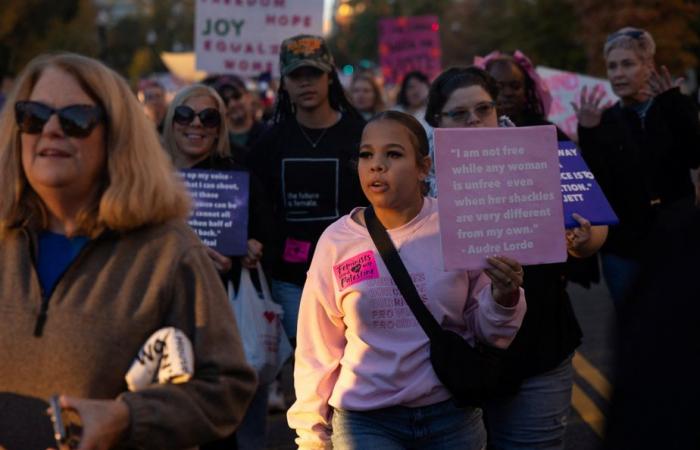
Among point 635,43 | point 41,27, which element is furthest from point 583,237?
point 41,27

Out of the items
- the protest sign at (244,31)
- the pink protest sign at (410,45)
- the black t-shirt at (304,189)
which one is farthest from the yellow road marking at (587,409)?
the pink protest sign at (410,45)

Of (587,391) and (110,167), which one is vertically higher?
(110,167)

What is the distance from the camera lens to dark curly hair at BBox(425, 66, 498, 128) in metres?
5.03

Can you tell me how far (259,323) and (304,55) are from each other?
1499 mm

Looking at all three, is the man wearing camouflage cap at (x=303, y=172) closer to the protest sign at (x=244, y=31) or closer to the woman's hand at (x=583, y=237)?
the woman's hand at (x=583, y=237)

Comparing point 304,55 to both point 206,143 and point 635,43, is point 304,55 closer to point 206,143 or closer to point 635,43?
point 206,143

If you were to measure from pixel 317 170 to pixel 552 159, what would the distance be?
239 cm

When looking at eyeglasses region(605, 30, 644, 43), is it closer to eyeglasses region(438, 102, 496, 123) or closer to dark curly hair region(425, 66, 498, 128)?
dark curly hair region(425, 66, 498, 128)

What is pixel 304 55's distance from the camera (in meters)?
6.69

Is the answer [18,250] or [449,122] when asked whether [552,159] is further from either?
[18,250]

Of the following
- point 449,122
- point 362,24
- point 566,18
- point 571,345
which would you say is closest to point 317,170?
point 449,122

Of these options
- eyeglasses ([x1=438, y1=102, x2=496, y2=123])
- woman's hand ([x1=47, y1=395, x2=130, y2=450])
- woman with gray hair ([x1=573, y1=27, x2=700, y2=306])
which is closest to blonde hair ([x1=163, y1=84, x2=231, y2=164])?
eyeglasses ([x1=438, y1=102, x2=496, y2=123])

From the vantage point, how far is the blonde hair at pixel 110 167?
304cm

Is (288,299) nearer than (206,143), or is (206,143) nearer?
(206,143)
